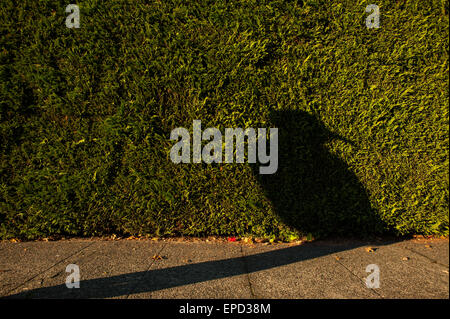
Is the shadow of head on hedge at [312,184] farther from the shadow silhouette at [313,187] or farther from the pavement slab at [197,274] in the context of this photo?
the pavement slab at [197,274]

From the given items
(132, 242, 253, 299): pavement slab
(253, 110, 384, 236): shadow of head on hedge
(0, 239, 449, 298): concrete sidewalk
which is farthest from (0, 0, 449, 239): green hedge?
(132, 242, 253, 299): pavement slab

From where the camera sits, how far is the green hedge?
11.4ft

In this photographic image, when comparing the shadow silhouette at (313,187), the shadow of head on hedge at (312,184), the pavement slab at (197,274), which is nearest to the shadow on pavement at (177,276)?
the pavement slab at (197,274)

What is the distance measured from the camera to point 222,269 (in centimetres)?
281

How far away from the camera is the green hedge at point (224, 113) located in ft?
11.4

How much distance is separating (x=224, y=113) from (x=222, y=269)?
7.11 feet

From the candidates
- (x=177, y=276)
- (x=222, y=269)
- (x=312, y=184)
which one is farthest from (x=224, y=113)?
(x=177, y=276)

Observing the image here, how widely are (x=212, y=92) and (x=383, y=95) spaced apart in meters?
2.56

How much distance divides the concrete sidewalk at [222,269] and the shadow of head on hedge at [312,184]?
13.5 inches

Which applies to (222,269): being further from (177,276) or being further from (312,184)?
(312,184)

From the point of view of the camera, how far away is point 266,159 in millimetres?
3570
